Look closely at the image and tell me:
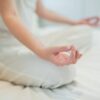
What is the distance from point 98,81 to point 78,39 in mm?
432

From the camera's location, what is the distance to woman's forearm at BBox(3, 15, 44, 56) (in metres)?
0.89

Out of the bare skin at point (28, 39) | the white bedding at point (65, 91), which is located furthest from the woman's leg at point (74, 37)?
the bare skin at point (28, 39)

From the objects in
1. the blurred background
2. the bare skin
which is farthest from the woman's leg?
the blurred background

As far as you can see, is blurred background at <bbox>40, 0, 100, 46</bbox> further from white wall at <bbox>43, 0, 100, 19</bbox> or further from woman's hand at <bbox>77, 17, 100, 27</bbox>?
woman's hand at <bbox>77, 17, 100, 27</bbox>

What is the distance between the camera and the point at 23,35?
0.90 metres

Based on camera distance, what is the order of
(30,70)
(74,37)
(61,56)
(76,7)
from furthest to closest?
(76,7) < (74,37) < (30,70) < (61,56)

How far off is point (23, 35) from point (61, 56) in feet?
0.48

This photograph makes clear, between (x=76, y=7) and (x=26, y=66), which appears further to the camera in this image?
(x=76, y=7)

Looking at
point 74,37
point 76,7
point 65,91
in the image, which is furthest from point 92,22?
point 76,7

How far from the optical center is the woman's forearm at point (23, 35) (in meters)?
0.89

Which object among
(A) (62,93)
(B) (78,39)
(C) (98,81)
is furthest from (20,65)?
(B) (78,39)

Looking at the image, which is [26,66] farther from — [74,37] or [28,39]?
[74,37]

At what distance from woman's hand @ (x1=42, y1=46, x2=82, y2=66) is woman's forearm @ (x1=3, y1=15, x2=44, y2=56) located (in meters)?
0.03

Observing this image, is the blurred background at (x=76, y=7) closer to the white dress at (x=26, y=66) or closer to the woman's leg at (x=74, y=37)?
the woman's leg at (x=74, y=37)
